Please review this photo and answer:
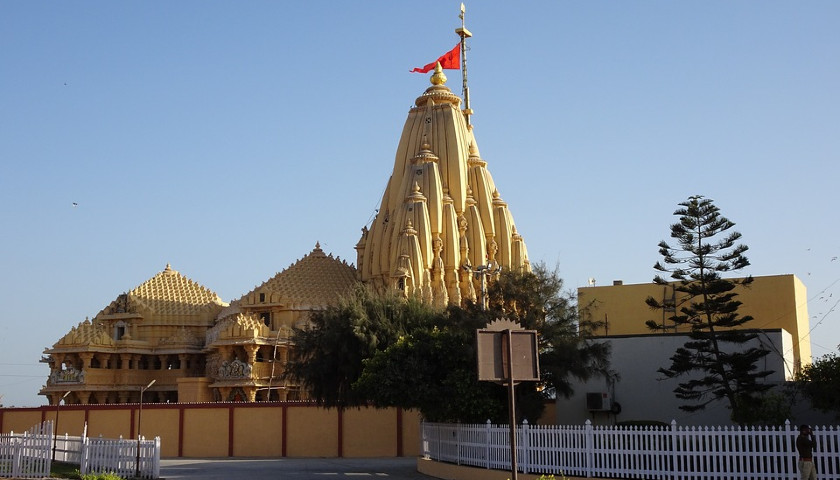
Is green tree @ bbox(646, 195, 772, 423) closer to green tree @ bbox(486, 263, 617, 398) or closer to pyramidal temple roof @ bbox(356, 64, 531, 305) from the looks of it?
green tree @ bbox(486, 263, 617, 398)

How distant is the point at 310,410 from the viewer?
3900 cm

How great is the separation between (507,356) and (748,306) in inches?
1376

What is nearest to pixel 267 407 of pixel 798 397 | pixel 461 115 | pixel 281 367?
pixel 281 367

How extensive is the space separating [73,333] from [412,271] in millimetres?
20659

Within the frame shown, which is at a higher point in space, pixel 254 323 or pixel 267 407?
pixel 254 323

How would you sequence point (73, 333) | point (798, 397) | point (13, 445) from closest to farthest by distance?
point (13, 445)
point (798, 397)
point (73, 333)

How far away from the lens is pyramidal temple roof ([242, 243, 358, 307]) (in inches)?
2186

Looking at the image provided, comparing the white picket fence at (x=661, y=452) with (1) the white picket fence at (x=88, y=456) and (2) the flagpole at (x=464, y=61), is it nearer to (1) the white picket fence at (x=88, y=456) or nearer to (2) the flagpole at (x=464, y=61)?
(1) the white picket fence at (x=88, y=456)

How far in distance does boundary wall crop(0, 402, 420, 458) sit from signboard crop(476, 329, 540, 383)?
26036 millimetres

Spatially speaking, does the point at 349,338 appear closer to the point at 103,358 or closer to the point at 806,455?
the point at 806,455

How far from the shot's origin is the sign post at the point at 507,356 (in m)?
12.5

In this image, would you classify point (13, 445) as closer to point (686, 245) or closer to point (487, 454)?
point (487, 454)

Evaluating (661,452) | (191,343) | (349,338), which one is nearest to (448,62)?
(191,343)

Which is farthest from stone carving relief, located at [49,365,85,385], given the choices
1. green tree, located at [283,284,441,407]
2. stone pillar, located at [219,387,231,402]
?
green tree, located at [283,284,441,407]
